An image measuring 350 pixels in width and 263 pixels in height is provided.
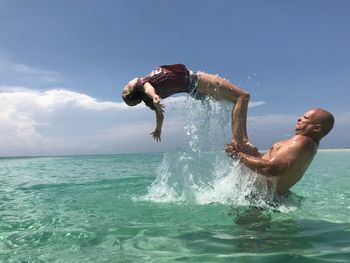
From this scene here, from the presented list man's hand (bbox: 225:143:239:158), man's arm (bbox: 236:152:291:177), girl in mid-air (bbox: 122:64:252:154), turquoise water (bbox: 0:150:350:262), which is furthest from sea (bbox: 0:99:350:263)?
girl in mid-air (bbox: 122:64:252:154)

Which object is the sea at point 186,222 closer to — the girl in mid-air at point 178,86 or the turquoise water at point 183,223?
the turquoise water at point 183,223

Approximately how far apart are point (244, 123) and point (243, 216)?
185cm

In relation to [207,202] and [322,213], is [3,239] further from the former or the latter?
[322,213]

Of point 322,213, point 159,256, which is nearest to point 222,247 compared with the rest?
point 159,256

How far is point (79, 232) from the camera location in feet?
22.0

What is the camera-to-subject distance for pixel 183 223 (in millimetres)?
7227

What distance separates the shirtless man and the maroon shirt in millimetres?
1626

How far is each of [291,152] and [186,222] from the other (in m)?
2.26

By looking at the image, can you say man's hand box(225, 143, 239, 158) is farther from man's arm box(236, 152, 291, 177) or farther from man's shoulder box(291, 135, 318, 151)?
man's shoulder box(291, 135, 318, 151)

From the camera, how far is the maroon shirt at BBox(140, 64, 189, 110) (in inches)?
317

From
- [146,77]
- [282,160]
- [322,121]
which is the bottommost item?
[282,160]

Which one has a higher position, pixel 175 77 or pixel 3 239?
pixel 175 77

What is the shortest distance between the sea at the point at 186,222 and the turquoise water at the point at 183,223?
1cm

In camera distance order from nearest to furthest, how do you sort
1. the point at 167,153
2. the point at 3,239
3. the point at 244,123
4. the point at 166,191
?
the point at 3,239 → the point at 244,123 → the point at 166,191 → the point at 167,153
